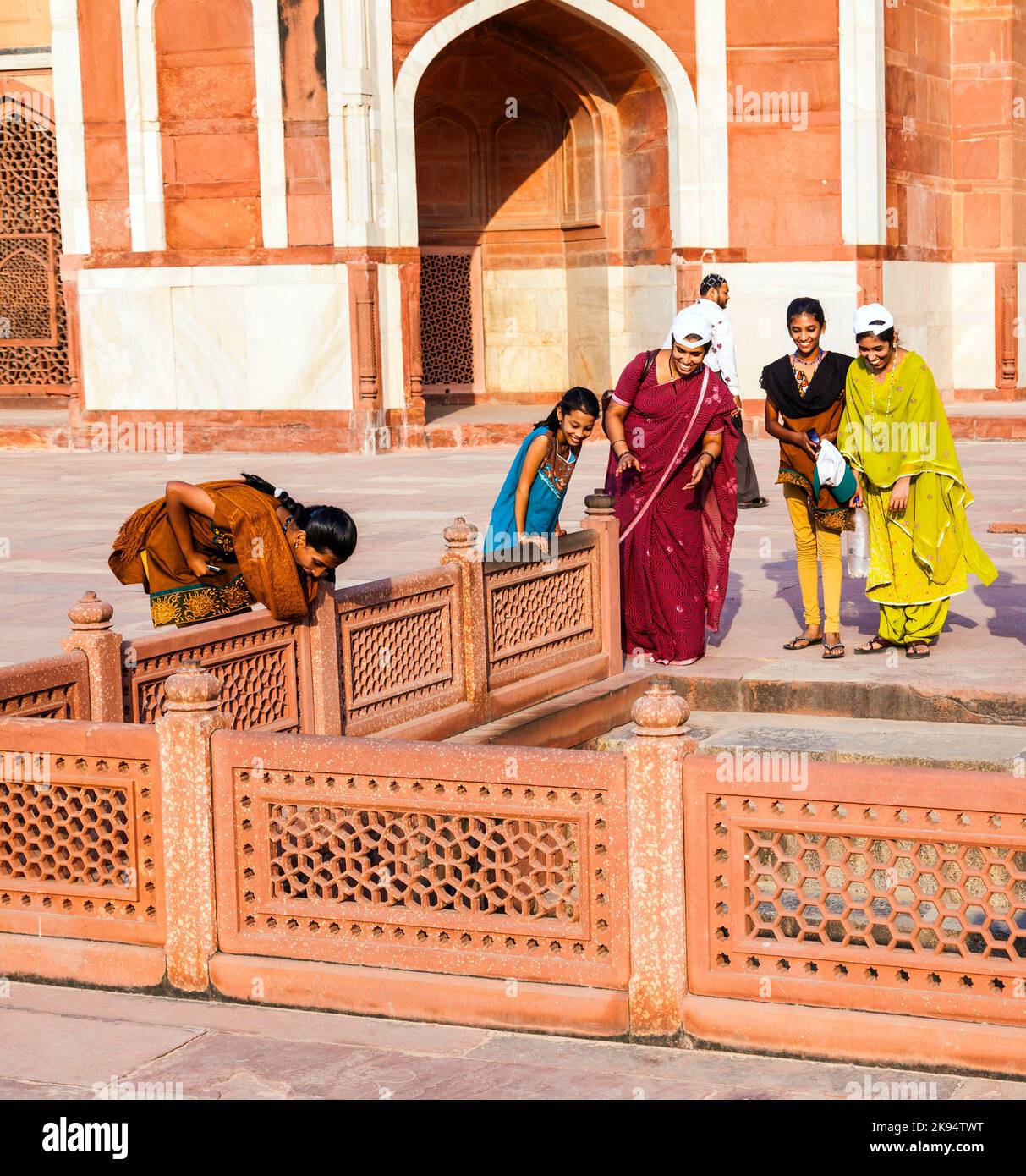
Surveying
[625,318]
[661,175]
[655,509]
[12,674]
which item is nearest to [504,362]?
[625,318]

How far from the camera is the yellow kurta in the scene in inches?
280

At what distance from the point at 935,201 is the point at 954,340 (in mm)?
1538

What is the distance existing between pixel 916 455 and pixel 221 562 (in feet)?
9.49

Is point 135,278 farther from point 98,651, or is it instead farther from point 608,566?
point 98,651

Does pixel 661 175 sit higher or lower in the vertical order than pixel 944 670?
higher

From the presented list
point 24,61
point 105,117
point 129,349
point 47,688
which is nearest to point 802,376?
point 47,688

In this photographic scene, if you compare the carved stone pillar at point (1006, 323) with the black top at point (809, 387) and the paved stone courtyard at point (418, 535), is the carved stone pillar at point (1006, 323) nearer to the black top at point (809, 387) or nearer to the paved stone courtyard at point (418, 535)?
the paved stone courtyard at point (418, 535)

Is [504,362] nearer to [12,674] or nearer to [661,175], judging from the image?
[661,175]

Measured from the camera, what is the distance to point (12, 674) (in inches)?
188

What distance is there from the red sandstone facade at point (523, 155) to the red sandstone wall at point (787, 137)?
0.02 m

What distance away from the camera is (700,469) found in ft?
23.4

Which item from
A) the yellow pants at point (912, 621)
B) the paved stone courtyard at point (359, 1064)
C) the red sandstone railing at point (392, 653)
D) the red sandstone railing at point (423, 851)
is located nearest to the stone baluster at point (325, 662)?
the red sandstone railing at point (392, 653)

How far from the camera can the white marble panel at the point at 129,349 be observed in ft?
54.0
